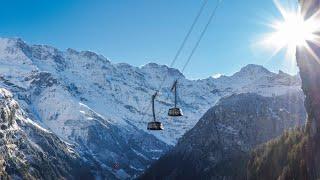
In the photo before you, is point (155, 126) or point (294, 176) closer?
point (155, 126)

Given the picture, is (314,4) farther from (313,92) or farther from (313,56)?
(313,92)

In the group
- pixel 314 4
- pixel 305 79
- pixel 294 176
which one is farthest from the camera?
pixel 294 176

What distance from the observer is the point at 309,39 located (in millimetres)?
70875

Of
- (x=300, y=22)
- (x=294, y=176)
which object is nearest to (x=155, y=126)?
(x=300, y=22)

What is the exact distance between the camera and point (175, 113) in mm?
69250

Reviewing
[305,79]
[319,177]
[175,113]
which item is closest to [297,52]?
[305,79]

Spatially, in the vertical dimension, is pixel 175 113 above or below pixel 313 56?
below

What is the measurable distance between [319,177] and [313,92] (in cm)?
1083

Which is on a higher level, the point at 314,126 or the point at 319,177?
the point at 314,126

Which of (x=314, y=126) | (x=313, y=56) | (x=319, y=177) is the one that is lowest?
(x=319, y=177)

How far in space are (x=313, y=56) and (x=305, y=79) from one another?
7559 millimetres

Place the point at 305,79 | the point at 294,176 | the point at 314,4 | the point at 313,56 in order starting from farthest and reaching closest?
1. the point at 294,176
2. the point at 305,79
3. the point at 313,56
4. the point at 314,4

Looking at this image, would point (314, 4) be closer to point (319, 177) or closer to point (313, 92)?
point (313, 92)

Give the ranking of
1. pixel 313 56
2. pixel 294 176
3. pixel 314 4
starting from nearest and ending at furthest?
pixel 314 4
pixel 313 56
pixel 294 176
